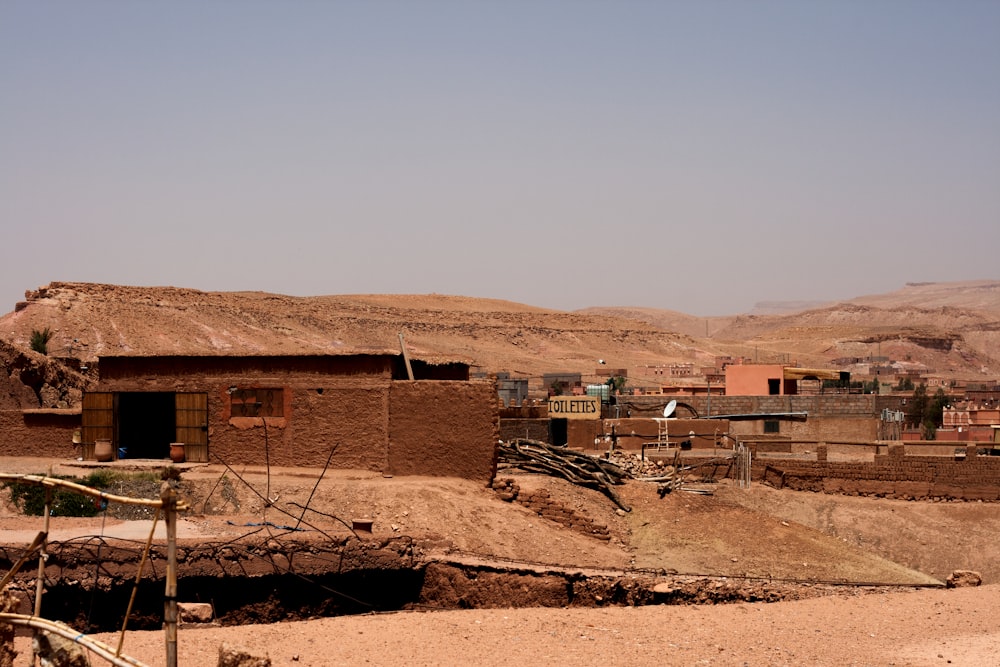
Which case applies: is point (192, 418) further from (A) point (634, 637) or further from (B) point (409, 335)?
(B) point (409, 335)

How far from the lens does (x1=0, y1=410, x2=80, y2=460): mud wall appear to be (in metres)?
23.4

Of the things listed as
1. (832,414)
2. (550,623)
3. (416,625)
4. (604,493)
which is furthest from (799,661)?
(832,414)

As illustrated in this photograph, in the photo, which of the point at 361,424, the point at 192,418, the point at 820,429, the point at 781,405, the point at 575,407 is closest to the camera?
the point at 361,424

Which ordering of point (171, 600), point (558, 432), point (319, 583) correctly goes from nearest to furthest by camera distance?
point (171, 600)
point (319, 583)
point (558, 432)

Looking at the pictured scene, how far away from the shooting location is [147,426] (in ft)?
84.0

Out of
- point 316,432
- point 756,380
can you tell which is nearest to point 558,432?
point 316,432

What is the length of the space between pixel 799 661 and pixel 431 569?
546 centimetres

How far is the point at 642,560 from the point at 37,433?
12703 mm

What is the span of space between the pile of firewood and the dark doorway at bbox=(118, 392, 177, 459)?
23.9 ft

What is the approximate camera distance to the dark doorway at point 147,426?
80.9 feet

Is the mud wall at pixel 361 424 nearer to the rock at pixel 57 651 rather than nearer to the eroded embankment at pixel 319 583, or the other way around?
the eroded embankment at pixel 319 583

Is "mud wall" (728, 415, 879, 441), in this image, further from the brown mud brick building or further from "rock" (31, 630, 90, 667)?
"rock" (31, 630, 90, 667)

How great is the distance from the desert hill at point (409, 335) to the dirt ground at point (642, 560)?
14.8 metres

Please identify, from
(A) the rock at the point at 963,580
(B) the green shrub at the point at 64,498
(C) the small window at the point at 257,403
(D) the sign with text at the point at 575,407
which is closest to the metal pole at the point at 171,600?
(B) the green shrub at the point at 64,498
